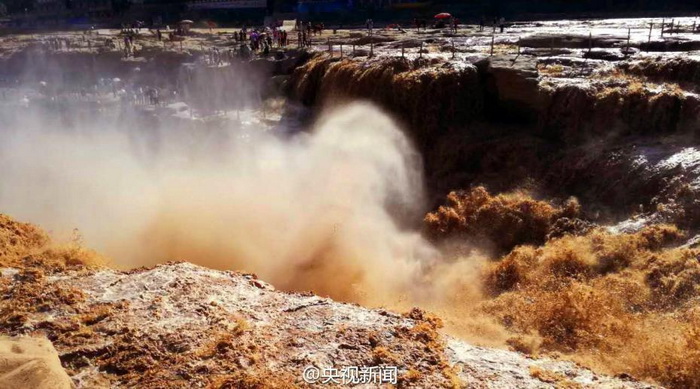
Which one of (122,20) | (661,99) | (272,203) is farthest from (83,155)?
(122,20)

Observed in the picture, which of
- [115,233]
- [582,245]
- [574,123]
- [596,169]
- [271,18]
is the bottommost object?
[115,233]

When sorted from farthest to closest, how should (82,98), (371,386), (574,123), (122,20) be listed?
(122,20), (82,98), (574,123), (371,386)

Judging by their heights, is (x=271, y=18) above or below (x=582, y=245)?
→ above

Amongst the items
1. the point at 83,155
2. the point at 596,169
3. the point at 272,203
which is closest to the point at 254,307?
the point at 272,203

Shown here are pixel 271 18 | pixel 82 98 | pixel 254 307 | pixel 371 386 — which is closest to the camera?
pixel 371 386

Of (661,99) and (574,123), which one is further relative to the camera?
(574,123)

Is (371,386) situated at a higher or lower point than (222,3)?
lower

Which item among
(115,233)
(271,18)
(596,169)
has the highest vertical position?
(271,18)

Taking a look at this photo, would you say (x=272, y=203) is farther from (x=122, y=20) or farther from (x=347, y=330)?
(x=122, y=20)

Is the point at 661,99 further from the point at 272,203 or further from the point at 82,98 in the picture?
the point at 82,98
